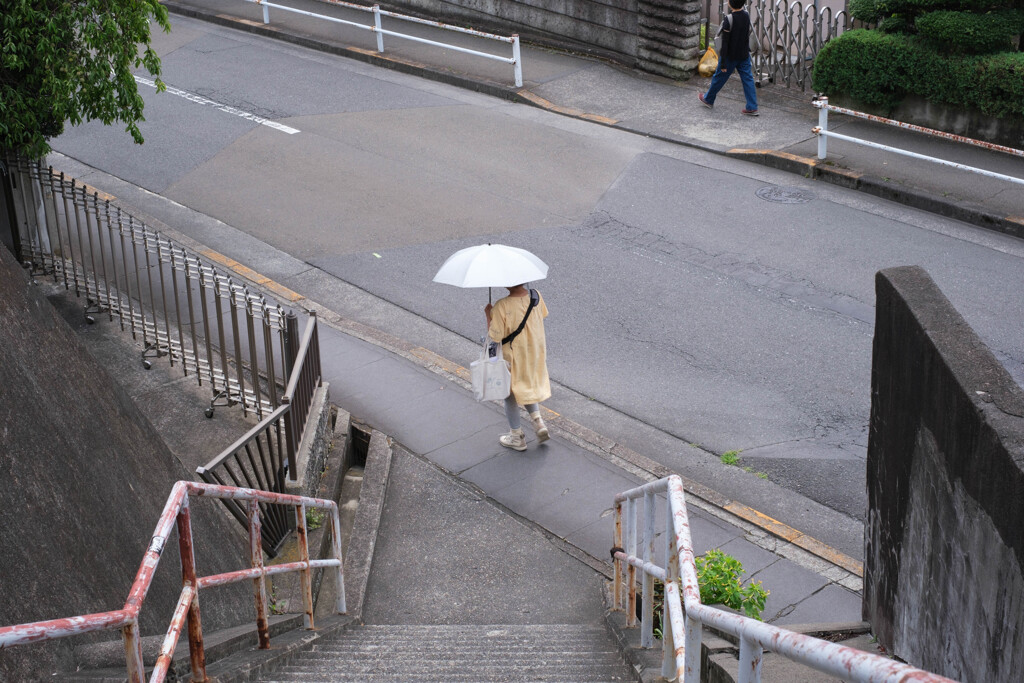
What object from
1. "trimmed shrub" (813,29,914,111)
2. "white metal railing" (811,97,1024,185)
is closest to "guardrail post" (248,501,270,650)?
"white metal railing" (811,97,1024,185)

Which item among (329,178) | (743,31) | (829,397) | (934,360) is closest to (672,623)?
(934,360)

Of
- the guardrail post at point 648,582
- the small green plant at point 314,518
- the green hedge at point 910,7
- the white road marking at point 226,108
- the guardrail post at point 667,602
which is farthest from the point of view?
the white road marking at point 226,108

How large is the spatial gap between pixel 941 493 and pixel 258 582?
3.06m

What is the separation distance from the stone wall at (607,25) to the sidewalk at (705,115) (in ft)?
0.94

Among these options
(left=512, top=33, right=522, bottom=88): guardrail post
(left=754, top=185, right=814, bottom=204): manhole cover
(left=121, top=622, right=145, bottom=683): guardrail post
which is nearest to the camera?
(left=121, top=622, right=145, bottom=683): guardrail post

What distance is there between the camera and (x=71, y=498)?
16.3 ft

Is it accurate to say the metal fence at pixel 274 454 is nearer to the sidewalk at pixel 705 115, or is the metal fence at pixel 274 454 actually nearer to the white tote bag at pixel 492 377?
the white tote bag at pixel 492 377

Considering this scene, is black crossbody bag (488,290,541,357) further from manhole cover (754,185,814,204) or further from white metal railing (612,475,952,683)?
manhole cover (754,185,814,204)

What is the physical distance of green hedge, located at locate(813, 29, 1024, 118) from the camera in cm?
1373

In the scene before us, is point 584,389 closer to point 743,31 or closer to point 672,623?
point 672,623

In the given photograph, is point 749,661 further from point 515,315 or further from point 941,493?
point 515,315

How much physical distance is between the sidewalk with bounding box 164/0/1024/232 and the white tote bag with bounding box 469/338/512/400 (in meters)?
7.09

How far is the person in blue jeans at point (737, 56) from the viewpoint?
15.4 metres

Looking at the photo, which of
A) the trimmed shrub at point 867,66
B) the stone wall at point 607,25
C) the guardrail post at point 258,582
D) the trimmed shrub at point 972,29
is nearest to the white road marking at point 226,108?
the stone wall at point 607,25
